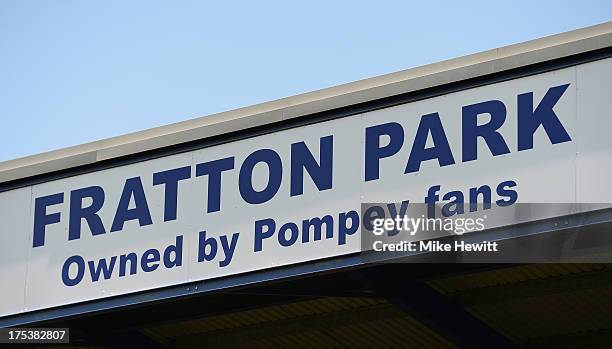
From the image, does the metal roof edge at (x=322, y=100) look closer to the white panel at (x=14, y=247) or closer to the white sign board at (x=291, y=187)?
the white sign board at (x=291, y=187)

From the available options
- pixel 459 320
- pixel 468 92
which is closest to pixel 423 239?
pixel 468 92

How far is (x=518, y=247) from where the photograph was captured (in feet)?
46.1

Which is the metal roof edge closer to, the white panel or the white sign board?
the white sign board

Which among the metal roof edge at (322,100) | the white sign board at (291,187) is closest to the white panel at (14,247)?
the white sign board at (291,187)

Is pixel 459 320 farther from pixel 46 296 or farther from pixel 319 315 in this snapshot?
pixel 46 296

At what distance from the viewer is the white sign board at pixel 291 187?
13812 mm

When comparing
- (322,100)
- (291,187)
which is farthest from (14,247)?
(322,100)

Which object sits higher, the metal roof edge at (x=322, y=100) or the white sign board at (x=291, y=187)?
the metal roof edge at (x=322, y=100)

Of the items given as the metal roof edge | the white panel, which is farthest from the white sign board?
the metal roof edge

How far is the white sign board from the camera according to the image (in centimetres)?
1381

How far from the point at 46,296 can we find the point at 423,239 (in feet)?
15.7

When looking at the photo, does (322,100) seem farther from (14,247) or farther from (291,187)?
(14,247)

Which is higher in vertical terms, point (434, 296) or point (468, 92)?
point (468, 92)

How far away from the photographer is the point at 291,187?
1516cm
